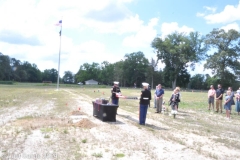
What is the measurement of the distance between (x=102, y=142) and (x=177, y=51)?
263ft

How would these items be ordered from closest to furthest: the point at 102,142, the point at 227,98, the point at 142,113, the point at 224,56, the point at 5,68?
1. the point at 102,142
2. the point at 142,113
3. the point at 227,98
4. the point at 224,56
5. the point at 5,68

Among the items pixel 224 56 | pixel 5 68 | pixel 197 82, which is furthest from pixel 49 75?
pixel 224 56

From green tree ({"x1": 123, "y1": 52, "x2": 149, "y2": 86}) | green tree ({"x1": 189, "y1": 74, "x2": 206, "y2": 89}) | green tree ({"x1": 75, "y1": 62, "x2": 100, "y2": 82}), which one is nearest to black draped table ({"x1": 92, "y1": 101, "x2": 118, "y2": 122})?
green tree ({"x1": 123, "y1": 52, "x2": 149, "y2": 86})

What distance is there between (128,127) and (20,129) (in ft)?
13.7

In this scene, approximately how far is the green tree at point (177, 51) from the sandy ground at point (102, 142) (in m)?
75.7

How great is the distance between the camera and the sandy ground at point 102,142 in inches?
281

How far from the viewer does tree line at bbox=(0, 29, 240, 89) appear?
244ft

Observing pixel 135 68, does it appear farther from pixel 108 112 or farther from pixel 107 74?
pixel 108 112

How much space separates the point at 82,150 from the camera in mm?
7473

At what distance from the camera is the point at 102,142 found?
8.53m

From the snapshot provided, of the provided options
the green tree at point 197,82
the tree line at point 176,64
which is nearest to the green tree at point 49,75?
the tree line at point 176,64

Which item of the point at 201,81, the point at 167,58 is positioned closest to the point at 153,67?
the point at 167,58

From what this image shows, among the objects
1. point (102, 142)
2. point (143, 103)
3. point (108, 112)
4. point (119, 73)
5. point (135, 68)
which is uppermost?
point (135, 68)

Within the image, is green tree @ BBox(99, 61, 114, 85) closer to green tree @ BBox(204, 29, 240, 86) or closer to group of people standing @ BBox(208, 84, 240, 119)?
green tree @ BBox(204, 29, 240, 86)
